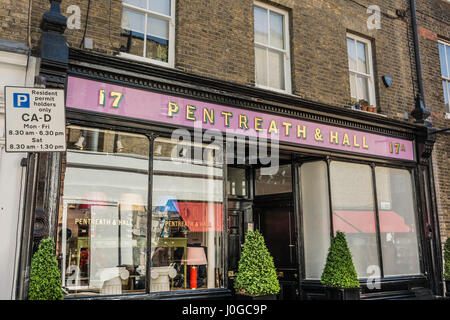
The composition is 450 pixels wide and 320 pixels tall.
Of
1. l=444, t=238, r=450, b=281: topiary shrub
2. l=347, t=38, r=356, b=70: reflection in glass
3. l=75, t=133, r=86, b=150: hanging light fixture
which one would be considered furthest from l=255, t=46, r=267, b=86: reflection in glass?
l=444, t=238, r=450, b=281: topiary shrub

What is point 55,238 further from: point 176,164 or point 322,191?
point 322,191

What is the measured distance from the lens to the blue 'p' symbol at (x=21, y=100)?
4.65m

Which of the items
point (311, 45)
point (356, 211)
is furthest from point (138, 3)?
point (356, 211)

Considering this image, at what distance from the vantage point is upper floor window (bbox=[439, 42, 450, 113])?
11.4m

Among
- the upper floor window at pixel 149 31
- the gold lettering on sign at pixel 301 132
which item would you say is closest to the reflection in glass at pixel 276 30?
the gold lettering on sign at pixel 301 132

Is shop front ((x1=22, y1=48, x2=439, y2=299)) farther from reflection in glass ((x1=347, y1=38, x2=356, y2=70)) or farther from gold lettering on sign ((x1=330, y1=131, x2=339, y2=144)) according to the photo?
reflection in glass ((x1=347, y1=38, x2=356, y2=70))

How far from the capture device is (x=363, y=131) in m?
9.43

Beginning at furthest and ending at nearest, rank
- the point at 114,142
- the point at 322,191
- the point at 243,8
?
the point at 322,191, the point at 243,8, the point at 114,142

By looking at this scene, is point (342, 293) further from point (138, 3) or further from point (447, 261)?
point (138, 3)

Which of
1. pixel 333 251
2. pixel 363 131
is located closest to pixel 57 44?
pixel 333 251

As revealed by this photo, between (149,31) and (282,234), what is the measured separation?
5038mm

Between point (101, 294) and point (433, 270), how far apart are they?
7.70m

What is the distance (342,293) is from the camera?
295 inches

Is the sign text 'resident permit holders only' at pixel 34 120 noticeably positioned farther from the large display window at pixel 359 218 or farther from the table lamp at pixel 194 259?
the large display window at pixel 359 218
